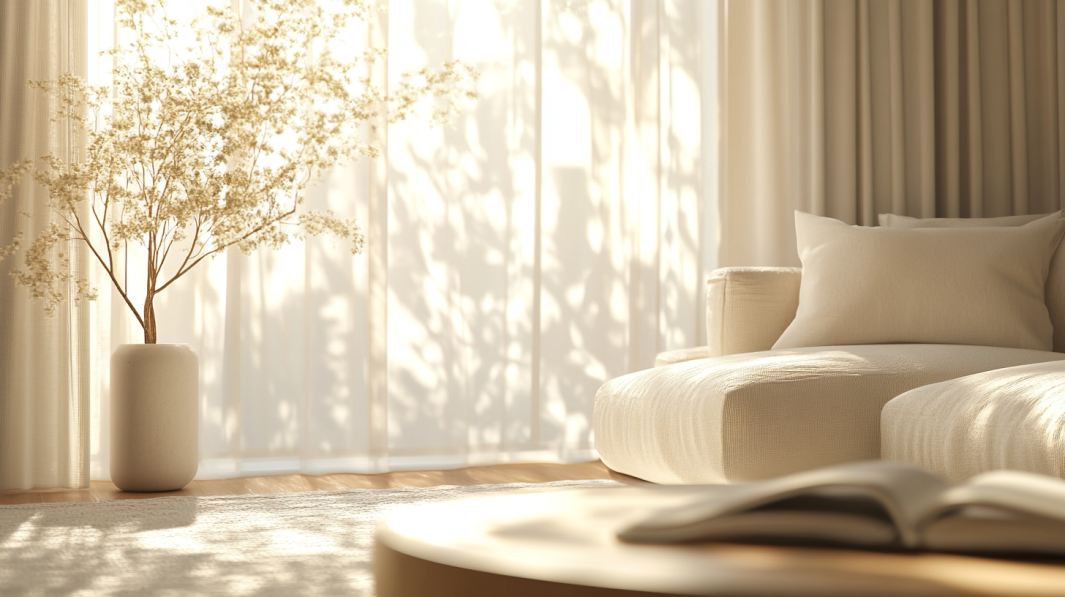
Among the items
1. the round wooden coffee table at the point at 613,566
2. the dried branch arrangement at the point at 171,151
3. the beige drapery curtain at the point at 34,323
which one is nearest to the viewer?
the round wooden coffee table at the point at 613,566

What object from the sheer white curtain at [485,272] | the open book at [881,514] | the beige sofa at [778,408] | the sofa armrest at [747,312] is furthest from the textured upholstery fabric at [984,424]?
the sheer white curtain at [485,272]

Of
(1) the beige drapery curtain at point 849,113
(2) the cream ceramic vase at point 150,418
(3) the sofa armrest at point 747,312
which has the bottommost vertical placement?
(2) the cream ceramic vase at point 150,418

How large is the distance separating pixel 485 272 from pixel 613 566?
9.92 ft

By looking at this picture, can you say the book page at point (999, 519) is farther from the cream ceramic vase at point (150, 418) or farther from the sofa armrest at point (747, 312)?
the cream ceramic vase at point (150, 418)

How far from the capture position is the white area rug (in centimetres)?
172

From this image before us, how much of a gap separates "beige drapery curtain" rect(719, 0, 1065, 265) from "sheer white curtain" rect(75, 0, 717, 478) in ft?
0.49

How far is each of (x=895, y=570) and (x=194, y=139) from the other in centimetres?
266

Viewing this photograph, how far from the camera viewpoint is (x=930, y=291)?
2857mm

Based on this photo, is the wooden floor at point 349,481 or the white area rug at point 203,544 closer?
the white area rug at point 203,544

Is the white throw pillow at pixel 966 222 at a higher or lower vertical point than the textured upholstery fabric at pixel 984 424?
higher

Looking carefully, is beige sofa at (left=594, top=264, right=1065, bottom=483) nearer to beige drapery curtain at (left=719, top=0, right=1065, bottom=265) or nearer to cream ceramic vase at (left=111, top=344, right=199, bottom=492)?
cream ceramic vase at (left=111, top=344, right=199, bottom=492)

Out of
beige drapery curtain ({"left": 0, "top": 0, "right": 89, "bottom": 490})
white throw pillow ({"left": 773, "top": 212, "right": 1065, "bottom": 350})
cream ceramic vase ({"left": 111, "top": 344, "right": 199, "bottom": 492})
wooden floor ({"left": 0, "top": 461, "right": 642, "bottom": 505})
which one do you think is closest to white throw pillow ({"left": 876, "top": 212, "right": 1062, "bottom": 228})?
white throw pillow ({"left": 773, "top": 212, "right": 1065, "bottom": 350})

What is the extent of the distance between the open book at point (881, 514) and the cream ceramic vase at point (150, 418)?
2378 mm

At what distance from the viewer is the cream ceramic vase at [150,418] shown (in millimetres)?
2844
